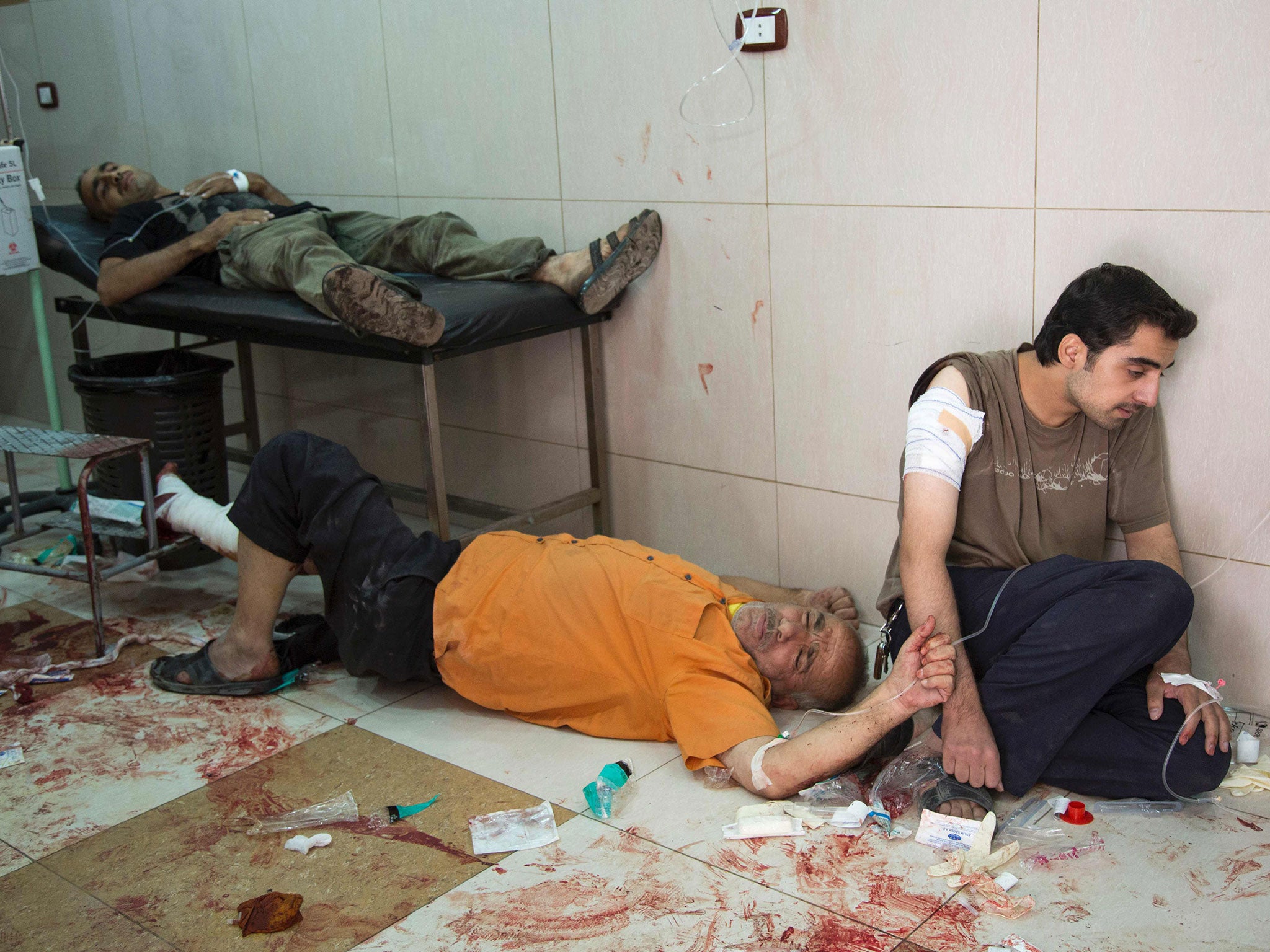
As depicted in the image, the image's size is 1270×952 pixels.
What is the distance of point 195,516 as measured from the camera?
2.71 metres

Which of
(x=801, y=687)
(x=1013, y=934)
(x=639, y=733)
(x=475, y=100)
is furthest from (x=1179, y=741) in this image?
(x=475, y=100)

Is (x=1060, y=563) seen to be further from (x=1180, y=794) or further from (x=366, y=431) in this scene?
(x=366, y=431)

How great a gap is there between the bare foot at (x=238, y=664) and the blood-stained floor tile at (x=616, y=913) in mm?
872

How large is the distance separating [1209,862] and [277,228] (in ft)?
8.36

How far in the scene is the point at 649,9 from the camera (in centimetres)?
261

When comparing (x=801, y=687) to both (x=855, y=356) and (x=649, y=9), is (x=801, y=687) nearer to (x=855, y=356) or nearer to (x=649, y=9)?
(x=855, y=356)

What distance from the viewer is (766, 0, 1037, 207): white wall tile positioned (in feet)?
6.94

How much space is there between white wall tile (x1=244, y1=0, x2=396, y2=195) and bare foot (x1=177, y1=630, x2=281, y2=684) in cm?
154

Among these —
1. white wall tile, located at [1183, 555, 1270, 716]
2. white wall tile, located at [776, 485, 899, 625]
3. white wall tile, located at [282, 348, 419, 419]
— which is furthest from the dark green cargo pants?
white wall tile, located at [1183, 555, 1270, 716]

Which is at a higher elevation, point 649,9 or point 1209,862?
point 649,9

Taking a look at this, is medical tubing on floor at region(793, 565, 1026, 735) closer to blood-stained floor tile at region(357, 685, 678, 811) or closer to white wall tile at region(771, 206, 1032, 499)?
blood-stained floor tile at region(357, 685, 678, 811)

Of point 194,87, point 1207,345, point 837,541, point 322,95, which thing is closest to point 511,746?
point 837,541

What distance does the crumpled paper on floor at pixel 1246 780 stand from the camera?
1914 mm

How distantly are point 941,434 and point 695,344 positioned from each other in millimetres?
938
